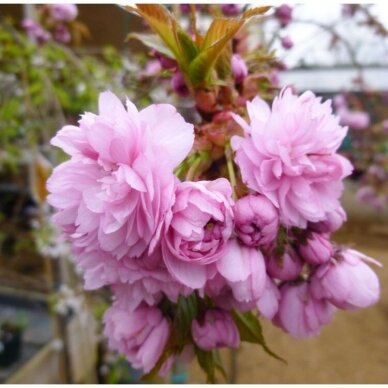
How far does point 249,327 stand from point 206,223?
0.18 m

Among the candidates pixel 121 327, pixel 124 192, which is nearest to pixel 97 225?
pixel 124 192

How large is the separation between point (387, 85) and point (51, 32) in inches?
188

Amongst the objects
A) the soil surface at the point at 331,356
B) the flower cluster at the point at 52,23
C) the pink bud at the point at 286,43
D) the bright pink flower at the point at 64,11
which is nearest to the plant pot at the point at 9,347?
the soil surface at the point at 331,356

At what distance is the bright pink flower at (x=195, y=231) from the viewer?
39 cm

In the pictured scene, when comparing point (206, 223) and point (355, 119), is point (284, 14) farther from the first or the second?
point (355, 119)

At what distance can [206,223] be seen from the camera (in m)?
0.40

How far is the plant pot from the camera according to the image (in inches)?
92.7

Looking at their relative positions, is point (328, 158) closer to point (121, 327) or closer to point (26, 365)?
point (121, 327)

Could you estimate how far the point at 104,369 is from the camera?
89.6 inches

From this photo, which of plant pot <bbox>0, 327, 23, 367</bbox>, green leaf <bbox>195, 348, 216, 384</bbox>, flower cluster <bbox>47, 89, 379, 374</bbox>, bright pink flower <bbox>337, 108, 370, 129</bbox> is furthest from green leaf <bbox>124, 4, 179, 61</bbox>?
bright pink flower <bbox>337, 108, 370, 129</bbox>

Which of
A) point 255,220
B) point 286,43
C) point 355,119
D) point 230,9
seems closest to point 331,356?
point 355,119

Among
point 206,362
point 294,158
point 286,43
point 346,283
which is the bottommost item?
point 206,362

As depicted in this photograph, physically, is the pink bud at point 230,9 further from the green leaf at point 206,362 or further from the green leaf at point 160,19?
the green leaf at point 206,362

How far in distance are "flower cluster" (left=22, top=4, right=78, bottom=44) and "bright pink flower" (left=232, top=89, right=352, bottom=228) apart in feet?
3.88
